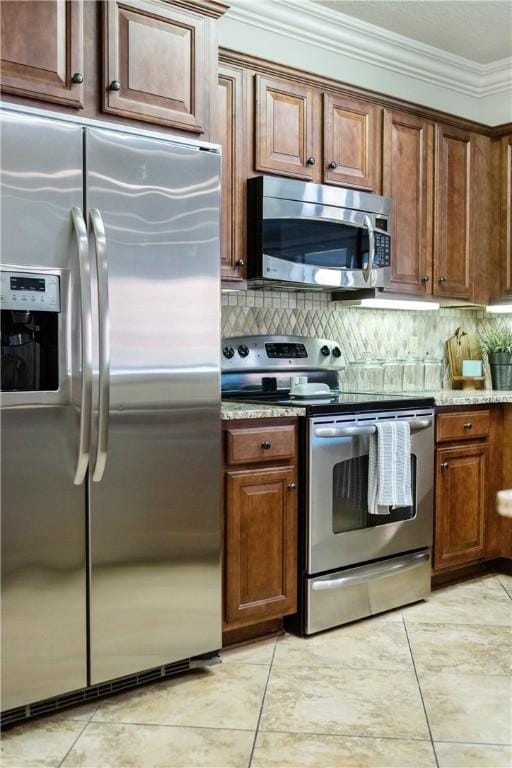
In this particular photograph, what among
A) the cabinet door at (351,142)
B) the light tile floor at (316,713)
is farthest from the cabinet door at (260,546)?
the cabinet door at (351,142)

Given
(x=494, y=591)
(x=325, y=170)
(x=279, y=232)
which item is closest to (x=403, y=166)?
(x=325, y=170)

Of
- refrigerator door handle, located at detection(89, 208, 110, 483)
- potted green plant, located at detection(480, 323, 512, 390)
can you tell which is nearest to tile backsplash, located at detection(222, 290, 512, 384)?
potted green plant, located at detection(480, 323, 512, 390)

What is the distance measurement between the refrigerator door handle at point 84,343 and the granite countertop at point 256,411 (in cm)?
58

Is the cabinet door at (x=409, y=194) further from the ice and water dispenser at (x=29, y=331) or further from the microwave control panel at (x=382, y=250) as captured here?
the ice and water dispenser at (x=29, y=331)

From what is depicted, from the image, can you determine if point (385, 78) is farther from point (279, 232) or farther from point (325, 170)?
point (279, 232)

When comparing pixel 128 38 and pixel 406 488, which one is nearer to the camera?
A: pixel 128 38

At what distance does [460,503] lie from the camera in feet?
11.7

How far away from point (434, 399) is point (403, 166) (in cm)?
126

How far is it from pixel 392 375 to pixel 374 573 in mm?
1286

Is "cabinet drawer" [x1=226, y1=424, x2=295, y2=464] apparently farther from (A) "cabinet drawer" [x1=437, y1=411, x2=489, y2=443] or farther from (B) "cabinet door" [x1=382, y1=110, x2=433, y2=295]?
(B) "cabinet door" [x1=382, y1=110, x2=433, y2=295]

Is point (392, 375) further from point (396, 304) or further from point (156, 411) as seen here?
point (156, 411)

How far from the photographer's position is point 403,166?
380 centimetres

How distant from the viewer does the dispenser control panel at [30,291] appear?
210 cm

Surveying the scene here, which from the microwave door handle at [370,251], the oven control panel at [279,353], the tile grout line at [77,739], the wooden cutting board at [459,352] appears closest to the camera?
the tile grout line at [77,739]
